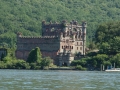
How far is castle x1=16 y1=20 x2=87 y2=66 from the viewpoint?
144 metres

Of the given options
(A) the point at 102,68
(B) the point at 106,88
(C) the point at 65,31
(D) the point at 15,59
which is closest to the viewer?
(B) the point at 106,88

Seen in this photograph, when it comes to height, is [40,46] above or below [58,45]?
below

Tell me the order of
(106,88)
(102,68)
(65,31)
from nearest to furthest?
(106,88) → (102,68) → (65,31)

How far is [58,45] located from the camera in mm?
146500

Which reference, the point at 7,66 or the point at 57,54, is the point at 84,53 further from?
the point at 7,66

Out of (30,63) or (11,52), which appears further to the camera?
(11,52)

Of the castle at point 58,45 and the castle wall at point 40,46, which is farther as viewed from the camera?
the castle wall at point 40,46

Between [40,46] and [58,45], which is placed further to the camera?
[40,46]

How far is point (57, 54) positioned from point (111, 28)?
13594 mm

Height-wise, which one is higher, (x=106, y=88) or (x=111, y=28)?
(x=111, y=28)

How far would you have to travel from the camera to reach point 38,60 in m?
138

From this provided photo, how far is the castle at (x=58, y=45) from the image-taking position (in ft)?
471

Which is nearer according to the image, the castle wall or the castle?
the castle

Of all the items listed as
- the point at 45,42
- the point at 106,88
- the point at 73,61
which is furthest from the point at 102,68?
the point at 106,88
